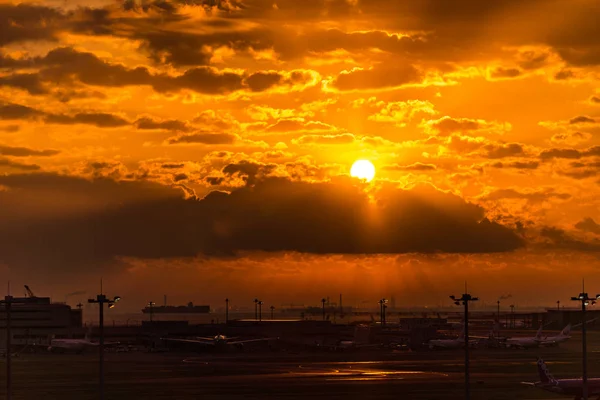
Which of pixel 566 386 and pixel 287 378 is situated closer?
pixel 566 386

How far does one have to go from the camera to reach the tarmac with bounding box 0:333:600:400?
420 ft

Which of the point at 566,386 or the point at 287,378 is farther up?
the point at 566,386

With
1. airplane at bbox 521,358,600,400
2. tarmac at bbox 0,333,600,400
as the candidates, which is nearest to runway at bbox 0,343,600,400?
tarmac at bbox 0,333,600,400

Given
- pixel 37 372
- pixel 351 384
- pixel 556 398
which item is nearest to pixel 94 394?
pixel 351 384

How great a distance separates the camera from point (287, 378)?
152500 millimetres

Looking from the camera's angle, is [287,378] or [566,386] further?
[287,378]

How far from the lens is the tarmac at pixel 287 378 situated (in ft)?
420

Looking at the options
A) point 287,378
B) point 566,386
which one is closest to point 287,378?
point 287,378

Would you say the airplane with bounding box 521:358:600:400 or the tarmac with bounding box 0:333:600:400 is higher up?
the airplane with bounding box 521:358:600:400

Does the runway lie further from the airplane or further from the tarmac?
the airplane

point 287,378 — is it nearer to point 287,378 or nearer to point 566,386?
point 287,378

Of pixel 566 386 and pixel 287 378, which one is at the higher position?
pixel 566 386

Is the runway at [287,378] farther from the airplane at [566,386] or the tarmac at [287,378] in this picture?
the airplane at [566,386]

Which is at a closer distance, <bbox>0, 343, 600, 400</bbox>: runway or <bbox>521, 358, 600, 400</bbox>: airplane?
<bbox>521, 358, 600, 400</bbox>: airplane
